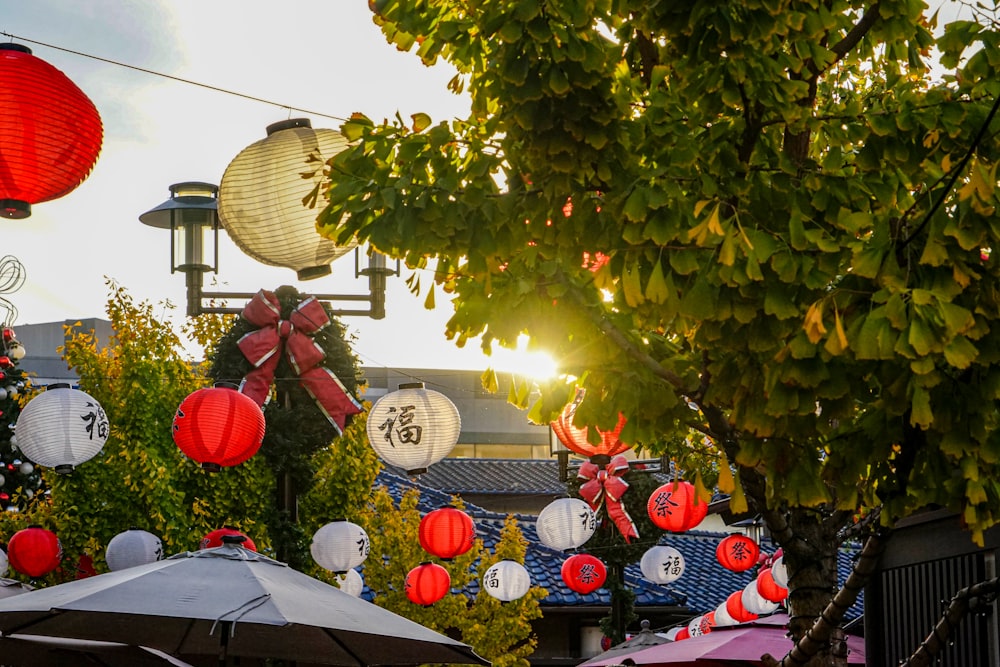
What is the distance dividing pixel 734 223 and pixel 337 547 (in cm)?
1160

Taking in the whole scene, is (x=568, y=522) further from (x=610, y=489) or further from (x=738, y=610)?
(x=738, y=610)

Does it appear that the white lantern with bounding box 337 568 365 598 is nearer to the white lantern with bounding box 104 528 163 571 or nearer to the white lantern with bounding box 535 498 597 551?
the white lantern with bounding box 535 498 597 551

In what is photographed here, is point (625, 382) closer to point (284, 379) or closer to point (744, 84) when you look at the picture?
point (744, 84)

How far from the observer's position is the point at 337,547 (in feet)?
48.8

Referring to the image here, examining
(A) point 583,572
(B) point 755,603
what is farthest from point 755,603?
(A) point 583,572

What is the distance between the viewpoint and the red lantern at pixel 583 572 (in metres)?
18.6

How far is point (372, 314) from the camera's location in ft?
26.5

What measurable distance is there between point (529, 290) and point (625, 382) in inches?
23.8

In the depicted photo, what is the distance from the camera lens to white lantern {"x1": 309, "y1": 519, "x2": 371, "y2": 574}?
48.7ft

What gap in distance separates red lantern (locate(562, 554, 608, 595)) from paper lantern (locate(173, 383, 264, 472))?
907 cm

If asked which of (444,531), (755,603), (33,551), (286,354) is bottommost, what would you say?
(755,603)

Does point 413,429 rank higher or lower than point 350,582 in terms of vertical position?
higher

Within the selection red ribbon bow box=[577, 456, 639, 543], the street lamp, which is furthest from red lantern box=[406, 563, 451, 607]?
the street lamp

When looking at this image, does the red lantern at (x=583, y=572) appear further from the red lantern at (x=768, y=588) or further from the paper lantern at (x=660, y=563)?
the red lantern at (x=768, y=588)
